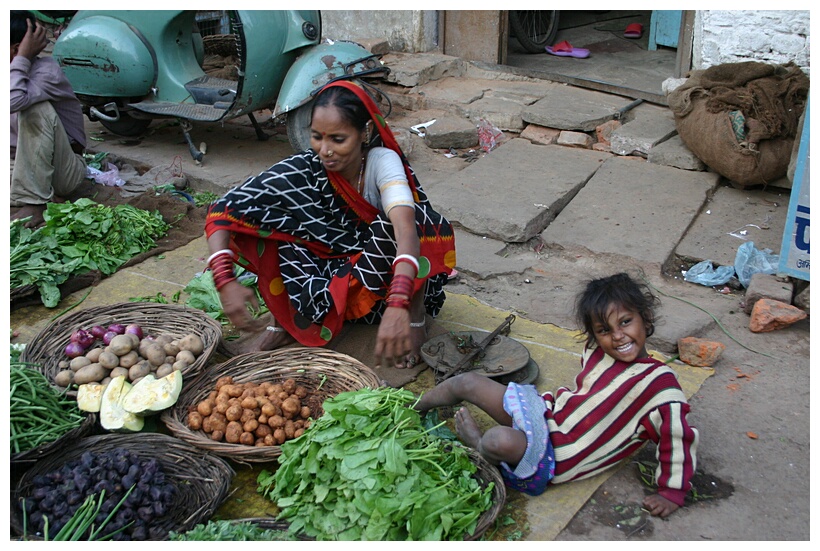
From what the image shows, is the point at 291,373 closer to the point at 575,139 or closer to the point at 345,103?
the point at 345,103

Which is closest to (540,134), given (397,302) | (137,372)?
(397,302)

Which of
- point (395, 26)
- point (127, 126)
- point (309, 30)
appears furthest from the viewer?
point (395, 26)

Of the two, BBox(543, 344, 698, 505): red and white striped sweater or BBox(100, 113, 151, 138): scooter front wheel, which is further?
BBox(100, 113, 151, 138): scooter front wheel

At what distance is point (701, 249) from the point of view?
4.21 metres

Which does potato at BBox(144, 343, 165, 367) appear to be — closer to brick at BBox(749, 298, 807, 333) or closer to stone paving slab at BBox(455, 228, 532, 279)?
stone paving slab at BBox(455, 228, 532, 279)

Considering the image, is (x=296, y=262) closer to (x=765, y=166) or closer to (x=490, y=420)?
(x=490, y=420)

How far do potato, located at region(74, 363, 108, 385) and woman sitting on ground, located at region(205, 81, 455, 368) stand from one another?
542 millimetres

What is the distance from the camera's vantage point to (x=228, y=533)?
2178 millimetres

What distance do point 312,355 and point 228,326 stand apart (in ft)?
2.14

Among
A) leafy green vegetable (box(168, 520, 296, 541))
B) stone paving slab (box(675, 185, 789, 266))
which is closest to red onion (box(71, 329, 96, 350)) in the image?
leafy green vegetable (box(168, 520, 296, 541))

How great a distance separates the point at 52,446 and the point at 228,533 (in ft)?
2.26

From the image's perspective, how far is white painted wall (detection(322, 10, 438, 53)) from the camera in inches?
269

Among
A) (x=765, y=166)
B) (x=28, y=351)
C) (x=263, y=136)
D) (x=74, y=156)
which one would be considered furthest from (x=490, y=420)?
(x=263, y=136)

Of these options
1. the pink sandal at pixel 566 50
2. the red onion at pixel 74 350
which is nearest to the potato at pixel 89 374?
the red onion at pixel 74 350
